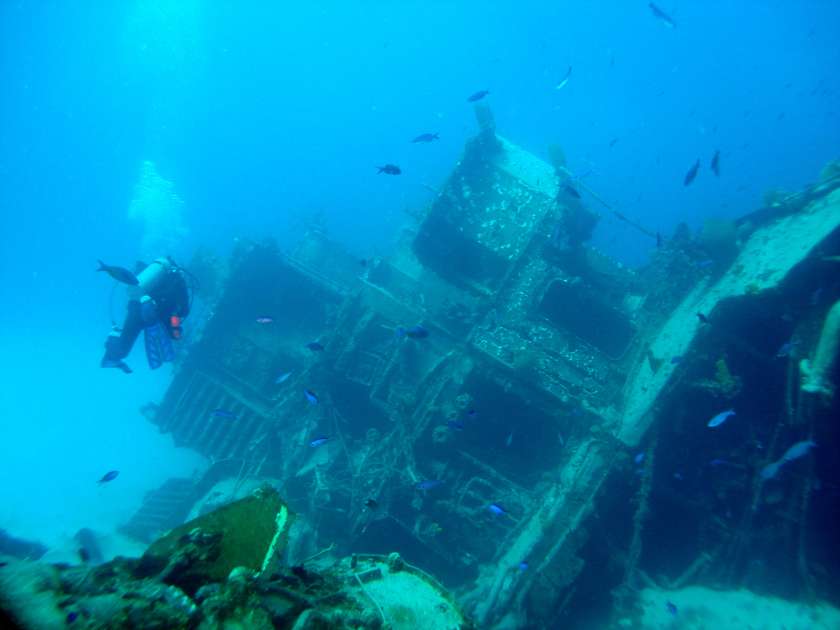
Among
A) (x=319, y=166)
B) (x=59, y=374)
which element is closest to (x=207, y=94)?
(x=319, y=166)

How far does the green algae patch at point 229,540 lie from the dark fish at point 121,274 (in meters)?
4.86

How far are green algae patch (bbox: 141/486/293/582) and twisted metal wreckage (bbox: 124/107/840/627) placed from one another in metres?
4.93

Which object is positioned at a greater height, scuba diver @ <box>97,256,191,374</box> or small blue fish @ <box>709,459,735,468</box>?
small blue fish @ <box>709,459,735,468</box>

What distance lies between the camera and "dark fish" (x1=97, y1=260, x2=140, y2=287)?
22.7 ft

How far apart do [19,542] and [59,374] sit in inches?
1581

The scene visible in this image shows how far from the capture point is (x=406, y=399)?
32.3ft

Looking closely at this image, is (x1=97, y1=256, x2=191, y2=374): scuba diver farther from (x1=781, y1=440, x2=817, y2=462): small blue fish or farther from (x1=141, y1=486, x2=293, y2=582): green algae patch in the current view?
(x1=781, y1=440, x2=817, y2=462): small blue fish

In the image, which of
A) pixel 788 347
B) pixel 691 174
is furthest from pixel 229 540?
pixel 691 174

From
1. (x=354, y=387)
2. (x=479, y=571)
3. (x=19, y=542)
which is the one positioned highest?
(x=354, y=387)

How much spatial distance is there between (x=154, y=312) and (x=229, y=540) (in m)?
5.42

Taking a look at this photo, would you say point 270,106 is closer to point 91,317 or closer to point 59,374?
point 91,317

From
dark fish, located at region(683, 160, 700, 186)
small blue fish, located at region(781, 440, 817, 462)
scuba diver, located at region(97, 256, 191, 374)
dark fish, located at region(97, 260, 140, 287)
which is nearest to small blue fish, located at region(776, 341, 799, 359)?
small blue fish, located at region(781, 440, 817, 462)

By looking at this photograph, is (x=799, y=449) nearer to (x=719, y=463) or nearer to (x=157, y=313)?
(x=719, y=463)

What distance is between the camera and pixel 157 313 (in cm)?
783
